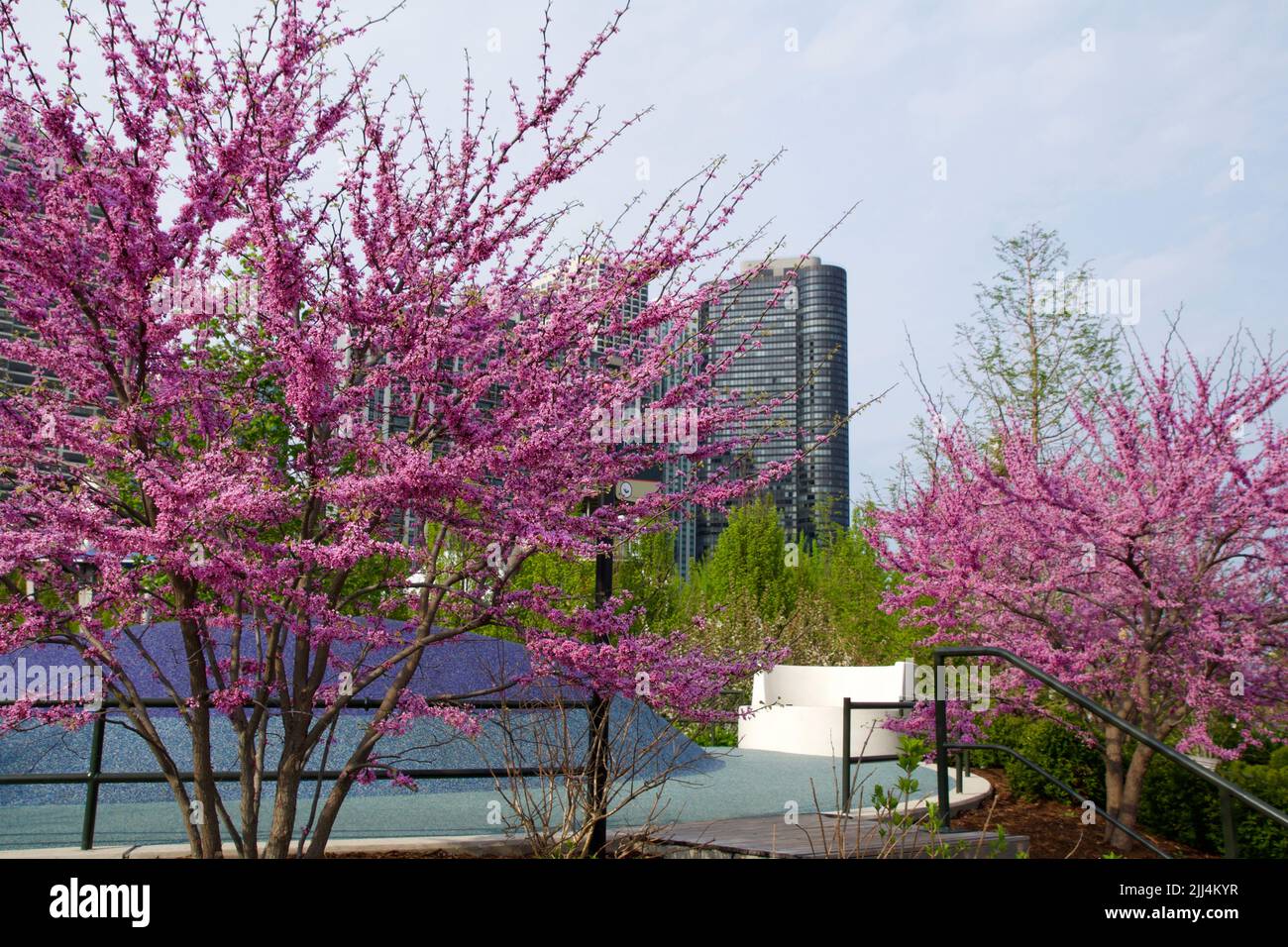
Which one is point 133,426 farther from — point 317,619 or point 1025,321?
point 1025,321

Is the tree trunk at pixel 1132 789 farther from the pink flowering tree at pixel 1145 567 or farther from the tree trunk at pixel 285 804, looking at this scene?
the tree trunk at pixel 285 804

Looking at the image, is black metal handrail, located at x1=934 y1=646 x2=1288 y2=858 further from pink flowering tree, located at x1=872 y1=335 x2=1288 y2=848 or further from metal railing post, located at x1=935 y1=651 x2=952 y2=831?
pink flowering tree, located at x1=872 y1=335 x2=1288 y2=848

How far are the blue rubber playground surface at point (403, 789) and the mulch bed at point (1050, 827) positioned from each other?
42.9 inches

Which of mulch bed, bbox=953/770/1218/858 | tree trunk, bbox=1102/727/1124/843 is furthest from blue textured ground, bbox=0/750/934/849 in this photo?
tree trunk, bbox=1102/727/1124/843

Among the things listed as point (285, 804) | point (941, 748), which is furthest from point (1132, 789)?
point (285, 804)

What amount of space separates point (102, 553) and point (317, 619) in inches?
39.2

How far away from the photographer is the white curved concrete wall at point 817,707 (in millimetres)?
13703

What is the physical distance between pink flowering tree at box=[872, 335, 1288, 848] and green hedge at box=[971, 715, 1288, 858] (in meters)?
0.46

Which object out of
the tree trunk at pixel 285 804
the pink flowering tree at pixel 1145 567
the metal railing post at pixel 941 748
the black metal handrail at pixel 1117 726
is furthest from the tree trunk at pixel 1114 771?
the tree trunk at pixel 285 804

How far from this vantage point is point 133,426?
4.52 m

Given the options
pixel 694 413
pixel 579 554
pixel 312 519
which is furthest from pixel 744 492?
pixel 312 519

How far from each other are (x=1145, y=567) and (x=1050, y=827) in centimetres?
263

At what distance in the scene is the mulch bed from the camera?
26.9 feet
